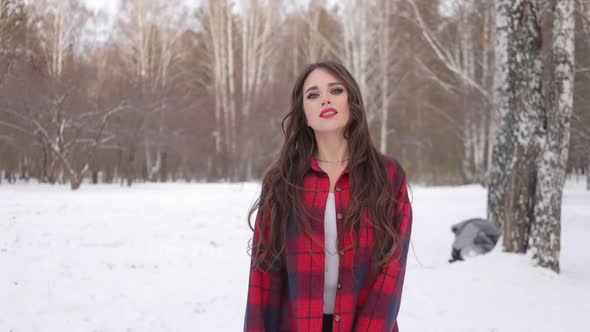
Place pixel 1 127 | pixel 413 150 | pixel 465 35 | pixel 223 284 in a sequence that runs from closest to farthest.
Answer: pixel 223 284, pixel 1 127, pixel 465 35, pixel 413 150

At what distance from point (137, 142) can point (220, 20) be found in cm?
800

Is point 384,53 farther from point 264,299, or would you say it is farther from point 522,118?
point 264,299

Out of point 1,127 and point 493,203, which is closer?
point 493,203

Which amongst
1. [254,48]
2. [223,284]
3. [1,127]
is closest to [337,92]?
[223,284]

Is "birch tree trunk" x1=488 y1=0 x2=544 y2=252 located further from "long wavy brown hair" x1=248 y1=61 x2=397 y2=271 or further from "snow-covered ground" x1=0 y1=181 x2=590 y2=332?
"long wavy brown hair" x1=248 y1=61 x2=397 y2=271

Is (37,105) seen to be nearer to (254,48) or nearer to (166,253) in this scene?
(166,253)

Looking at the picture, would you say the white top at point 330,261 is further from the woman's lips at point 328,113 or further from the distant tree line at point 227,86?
the distant tree line at point 227,86

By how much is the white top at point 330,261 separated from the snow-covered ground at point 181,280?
231 centimetres

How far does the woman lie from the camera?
70.2 inches

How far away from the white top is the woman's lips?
356mm

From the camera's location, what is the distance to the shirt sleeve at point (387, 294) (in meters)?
1.77

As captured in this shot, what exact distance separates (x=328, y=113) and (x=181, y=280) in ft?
13.0

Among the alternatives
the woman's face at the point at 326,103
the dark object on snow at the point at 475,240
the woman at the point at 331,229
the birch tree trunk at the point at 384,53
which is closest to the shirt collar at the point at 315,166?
the woman at the point at 331,229

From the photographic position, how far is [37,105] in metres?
13.2
